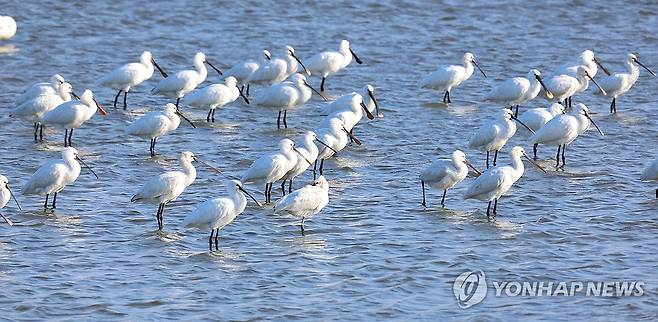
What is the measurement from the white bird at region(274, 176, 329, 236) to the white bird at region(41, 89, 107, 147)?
14.2ft

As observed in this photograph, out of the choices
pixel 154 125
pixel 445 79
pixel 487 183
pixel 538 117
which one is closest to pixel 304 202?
pixel 487 183

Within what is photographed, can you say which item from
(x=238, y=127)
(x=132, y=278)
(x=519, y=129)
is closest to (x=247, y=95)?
(x=238, y=127)

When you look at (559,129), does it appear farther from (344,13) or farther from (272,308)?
(344,13)

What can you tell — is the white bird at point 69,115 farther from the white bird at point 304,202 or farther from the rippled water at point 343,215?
the white bird at point 304,202

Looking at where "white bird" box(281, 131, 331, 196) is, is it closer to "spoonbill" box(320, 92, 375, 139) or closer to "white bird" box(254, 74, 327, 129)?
"spoonbill" box(320, 92, 375, 139)

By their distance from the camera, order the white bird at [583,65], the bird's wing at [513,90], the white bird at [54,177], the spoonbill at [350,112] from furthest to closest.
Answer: the white bird at [583,65] → the bird's wing at [513,90] → the spoonbill at [350,112] → the white bird at [54,177]

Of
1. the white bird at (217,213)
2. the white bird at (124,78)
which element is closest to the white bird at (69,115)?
the white bird at (124,78)

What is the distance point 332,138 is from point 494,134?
1.76 m

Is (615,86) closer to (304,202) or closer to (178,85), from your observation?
(178,85)

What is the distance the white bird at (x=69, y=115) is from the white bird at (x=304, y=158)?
2.91 m

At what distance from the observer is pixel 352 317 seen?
10.5 metres

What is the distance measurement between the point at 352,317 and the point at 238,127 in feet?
24.2

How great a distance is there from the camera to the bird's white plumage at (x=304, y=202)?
12406 millimetres

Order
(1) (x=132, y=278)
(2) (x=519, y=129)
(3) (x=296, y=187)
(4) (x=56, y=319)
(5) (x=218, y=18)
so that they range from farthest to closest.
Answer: (5) (x=218, y=18) → (2) (x=519, y=129) → (3) (x=296, y=187) → (1) (x=132, y=278) → (4) (x=56, y=319)
